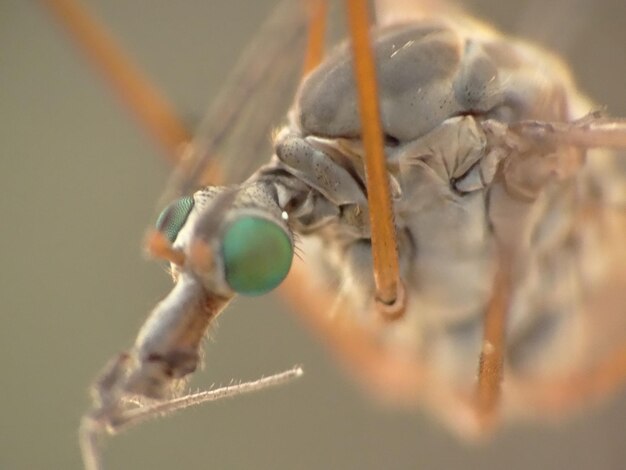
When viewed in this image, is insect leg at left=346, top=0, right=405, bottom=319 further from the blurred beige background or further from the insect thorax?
the blurred beige background

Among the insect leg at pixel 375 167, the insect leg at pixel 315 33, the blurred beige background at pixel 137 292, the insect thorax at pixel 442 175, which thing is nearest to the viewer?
the insect leg at pixel 375 167

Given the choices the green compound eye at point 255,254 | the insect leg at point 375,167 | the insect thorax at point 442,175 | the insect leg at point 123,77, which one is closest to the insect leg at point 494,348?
the insect thorax at point 442,175

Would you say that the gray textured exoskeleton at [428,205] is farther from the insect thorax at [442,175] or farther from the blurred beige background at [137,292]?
the blurred beige background at [137,292]

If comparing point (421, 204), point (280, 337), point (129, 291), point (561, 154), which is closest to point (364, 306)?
point (421, 204)

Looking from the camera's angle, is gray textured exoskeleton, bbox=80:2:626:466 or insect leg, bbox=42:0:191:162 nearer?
gray textured exoskeleton, bbox=80:2:626:466

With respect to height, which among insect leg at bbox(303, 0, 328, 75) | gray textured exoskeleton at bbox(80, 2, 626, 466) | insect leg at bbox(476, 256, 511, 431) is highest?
insect leg at bbox(303, 0, 328, 75)

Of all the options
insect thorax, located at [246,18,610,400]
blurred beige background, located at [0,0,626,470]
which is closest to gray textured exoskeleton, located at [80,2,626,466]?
insect thorax, located at [246,18,610,400]

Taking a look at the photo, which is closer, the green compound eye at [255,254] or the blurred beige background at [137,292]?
the green compound eye at [255,254]
